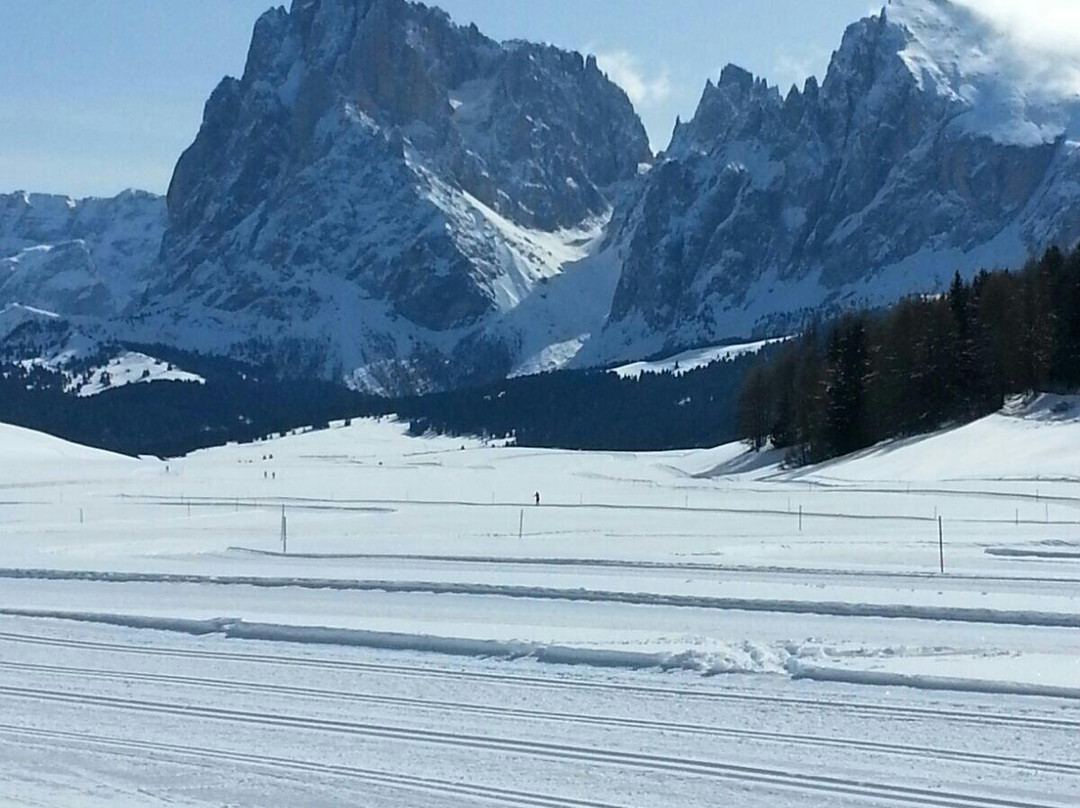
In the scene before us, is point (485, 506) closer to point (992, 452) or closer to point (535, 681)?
point (992, 452)

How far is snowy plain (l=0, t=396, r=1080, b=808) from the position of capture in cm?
1350

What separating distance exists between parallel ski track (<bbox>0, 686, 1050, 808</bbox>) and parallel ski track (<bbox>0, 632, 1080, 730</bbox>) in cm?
255

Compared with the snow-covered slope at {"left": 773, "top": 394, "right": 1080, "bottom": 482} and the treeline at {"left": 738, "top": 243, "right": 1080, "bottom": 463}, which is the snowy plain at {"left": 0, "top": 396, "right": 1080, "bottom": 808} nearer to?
the snow-covered slope at {"left": 773, "top": 394, "right": 1080, "bottom": 482}

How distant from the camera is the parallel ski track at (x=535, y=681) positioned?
49.9 ft

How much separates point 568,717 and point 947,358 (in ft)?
213

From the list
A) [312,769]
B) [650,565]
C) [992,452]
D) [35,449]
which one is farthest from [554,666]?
[35,449]

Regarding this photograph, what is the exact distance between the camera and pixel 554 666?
18750 millimetres

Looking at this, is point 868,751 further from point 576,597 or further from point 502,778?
point 576,597

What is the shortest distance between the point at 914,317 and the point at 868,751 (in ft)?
227

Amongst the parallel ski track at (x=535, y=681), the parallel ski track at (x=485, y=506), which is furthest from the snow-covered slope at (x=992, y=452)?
the parallel ski track at (x=535, y=681)

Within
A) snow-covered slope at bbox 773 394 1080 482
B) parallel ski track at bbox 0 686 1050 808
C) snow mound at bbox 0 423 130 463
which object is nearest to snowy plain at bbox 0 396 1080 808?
parallel ski track at bbox 0 686 1050 808

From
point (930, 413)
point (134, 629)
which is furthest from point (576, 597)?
point (930, 413)

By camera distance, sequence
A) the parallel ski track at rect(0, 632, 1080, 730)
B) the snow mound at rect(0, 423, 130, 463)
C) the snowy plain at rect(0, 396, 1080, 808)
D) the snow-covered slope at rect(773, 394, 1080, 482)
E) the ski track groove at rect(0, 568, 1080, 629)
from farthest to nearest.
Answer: the snow mound at rect(0, 423, 130, 463) < the snow-covered slope at rect(773, 394, 1080, 482) < the ski track groove at rect(0, 568, 1080, 629) < the parallel ski track at rect(0, 632, 1080, 730) < the snowy plain at rect(0, 396, 1080, 808)

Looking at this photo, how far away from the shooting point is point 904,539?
117 ft
